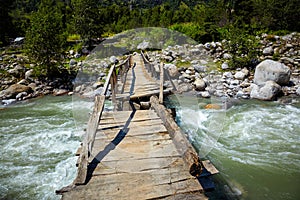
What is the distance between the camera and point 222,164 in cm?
412

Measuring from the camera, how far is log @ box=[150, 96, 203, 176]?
85.5 inches

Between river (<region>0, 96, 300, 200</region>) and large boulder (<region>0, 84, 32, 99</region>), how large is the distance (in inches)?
42.6

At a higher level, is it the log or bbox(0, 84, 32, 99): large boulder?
the log

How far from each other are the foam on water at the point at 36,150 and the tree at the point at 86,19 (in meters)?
8.23

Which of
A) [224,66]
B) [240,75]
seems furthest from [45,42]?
[240,75]

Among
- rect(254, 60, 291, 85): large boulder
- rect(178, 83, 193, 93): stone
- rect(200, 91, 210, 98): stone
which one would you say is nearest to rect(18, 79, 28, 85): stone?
rect(178, 83, 193, 93): stone

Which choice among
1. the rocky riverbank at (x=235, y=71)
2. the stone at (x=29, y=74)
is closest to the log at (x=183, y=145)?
the rocky riverbank at (x=235, y=71)

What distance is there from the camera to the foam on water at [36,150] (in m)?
3.61

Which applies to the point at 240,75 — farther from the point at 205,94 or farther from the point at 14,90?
the point at 14,90

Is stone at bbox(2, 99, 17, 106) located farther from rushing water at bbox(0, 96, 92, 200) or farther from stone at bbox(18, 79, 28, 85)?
stone at bbox(18, 79, 28, 85)

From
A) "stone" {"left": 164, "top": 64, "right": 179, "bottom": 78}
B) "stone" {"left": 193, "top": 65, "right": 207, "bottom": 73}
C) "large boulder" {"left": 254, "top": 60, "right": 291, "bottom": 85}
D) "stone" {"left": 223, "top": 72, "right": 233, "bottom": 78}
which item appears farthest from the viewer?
"stone" {"left": 193, "top": 65, "right": 207, "bottom": 73}

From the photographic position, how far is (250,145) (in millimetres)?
4750

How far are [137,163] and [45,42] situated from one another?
8.66 metres

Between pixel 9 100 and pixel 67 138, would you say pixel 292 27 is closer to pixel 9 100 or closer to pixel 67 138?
pixel 67 138
